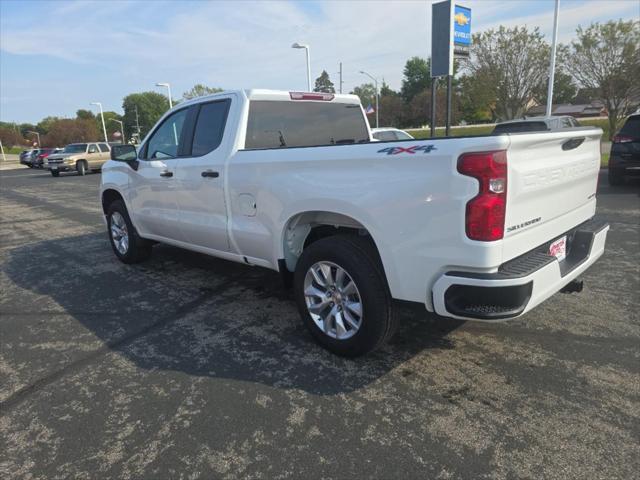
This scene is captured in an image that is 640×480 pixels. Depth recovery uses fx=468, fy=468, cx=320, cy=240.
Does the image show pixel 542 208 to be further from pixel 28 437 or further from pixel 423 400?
pixel 28 437

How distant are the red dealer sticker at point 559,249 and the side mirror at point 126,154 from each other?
4.37m

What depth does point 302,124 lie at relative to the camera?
14.9 ft

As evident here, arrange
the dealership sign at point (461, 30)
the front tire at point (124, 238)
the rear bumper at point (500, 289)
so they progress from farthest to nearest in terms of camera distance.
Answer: the dealership sign at point (461, 30) → the front tire at point (124, 238) → the rear bumper at point (500, 289)

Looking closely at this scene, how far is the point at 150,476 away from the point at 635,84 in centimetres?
A: 2347

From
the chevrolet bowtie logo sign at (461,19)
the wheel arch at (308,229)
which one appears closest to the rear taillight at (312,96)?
the wheel arch at (308,229)

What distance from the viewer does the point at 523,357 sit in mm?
3289

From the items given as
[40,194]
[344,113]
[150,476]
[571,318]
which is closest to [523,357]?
[571,318]

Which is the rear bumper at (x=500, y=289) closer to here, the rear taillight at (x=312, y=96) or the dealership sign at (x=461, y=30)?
the rear taillight at (x=312, y=96)

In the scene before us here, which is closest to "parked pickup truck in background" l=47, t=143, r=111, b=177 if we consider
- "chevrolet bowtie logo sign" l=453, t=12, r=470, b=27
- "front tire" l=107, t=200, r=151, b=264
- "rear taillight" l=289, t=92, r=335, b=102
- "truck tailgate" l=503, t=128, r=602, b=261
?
"chevrolet bowtie logo sign" l=453, t=12, r=470, b=27

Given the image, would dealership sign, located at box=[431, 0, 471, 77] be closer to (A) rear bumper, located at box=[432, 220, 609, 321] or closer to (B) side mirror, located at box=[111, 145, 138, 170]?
(B) side mirror, located at box=[111, 145, 138, 170]

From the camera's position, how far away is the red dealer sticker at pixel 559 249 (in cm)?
304

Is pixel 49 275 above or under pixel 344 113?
under

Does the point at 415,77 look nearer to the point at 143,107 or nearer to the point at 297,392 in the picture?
the point at 143,107

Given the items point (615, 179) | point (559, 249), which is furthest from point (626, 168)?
point (559, 249)
